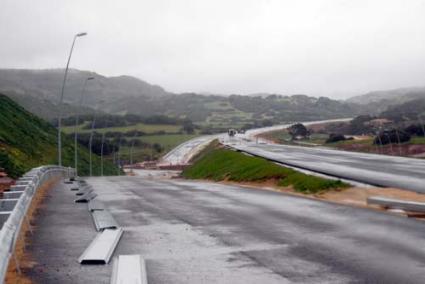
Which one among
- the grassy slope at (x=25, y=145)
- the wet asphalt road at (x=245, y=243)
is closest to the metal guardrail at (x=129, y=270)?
the wet asphalt road at (x=245, y=243)

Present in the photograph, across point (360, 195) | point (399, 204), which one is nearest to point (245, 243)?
point (399, 204)

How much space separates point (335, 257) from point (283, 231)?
2.89 meters

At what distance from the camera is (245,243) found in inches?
455

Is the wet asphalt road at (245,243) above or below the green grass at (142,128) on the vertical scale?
below

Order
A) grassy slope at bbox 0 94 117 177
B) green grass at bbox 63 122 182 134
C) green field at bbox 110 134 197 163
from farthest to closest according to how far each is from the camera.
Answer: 1. green grass at bbox 63 122 182 134
2. green field at bbox 110 134 197 163
3. grassy slope at bbox 0 94 117 177

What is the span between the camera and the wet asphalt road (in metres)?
8.91

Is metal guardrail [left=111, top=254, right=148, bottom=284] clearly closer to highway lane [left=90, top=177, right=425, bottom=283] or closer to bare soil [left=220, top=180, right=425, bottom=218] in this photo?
highway lane [left=90, top=177, right=425, bottom=283]

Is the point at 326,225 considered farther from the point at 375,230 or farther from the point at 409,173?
the point at 409,173

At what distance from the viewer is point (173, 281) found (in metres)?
8.49

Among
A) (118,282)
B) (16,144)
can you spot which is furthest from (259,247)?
(16,144)

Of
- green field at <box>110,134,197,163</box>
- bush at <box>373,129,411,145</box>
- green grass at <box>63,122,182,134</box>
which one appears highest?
green grass at <box>63,122,182,134</box>

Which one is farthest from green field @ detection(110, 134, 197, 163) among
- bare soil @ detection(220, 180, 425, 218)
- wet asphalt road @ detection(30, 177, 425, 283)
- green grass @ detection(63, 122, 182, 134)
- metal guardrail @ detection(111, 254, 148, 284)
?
metal guardrail @ detection(111, 254, 148, 284)

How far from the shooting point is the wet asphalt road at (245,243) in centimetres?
891

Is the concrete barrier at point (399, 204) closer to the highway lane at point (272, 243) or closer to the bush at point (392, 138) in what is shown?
the highway lane at point (272, 243)
